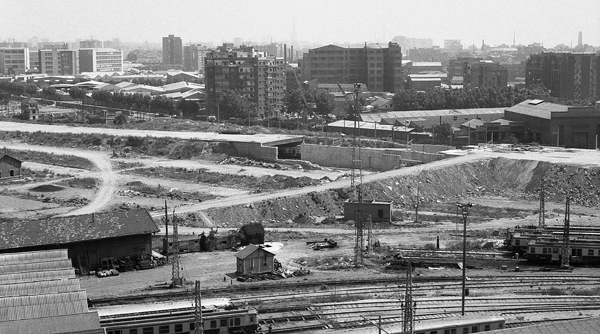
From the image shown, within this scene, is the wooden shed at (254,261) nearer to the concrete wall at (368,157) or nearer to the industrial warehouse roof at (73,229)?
the industrial warehouse roof at (73,229)

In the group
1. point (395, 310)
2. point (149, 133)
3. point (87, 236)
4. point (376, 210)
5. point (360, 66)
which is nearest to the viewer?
point (395, 310)

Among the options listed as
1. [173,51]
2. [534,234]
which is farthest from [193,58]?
[534,234]

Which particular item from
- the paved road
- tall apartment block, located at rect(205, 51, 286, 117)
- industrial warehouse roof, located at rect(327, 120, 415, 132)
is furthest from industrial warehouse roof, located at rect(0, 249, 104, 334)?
tall apartment block, located at rect(205, 51, 286, 117)

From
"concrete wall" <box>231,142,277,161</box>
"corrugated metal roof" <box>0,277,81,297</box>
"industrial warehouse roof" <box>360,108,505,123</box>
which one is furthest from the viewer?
"industrial warehouse roof" <box>360,108,505,123</box>

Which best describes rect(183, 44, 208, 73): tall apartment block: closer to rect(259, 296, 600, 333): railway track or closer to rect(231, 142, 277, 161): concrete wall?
rect(231, 142, 277, 161): concrete wall

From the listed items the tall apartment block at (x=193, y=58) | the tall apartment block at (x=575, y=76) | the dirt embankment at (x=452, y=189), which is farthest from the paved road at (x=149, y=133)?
the tall apartment block at (x=193, y=58)

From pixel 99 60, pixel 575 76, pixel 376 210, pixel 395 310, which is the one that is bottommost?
pixel 395 310

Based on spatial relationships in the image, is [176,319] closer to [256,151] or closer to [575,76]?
[256,151]
